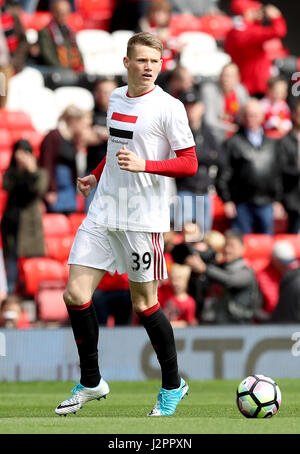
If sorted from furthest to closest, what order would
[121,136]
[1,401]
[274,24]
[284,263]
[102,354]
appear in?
1. [274,24]
2. [284,263]
3. [102,354]
4. [1,401]
5. [121,136]

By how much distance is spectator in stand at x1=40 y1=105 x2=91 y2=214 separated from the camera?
41.7 ft

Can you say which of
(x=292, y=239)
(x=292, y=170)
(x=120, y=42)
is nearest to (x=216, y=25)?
(x=120, y=42)

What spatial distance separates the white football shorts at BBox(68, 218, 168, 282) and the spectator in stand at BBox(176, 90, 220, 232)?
564 cm

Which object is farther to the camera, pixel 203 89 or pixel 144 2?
pixel 144 2

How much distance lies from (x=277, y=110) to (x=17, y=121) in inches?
140

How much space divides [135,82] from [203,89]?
7.96 meters

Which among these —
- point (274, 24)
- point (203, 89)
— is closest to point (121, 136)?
point (203, 89)

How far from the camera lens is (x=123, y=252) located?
263 inches

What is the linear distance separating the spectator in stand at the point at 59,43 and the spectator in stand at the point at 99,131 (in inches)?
85.6

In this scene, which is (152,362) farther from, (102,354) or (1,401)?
(1,401)

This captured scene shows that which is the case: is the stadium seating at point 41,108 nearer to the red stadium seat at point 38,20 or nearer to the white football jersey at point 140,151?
the red stadium seat at point 38,20

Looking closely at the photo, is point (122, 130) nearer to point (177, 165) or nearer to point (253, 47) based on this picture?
point (177, 165)

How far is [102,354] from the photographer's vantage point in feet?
35.0

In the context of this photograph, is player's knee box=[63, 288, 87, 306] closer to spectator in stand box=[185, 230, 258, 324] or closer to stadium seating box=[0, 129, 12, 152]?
spectator in stand box=[185, 230, 258, 324]
